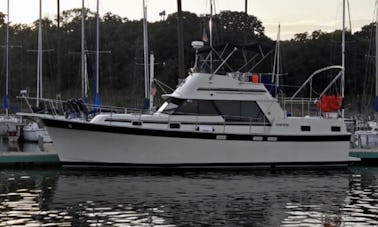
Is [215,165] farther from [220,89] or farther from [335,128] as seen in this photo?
[335,128]

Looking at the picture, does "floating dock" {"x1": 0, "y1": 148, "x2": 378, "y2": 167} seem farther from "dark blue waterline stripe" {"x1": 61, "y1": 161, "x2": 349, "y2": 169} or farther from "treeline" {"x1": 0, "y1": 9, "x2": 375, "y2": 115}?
"treeline" {"x1": 0, "y1": 9, "x2": 375, "y2": 115}

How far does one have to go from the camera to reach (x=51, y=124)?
20984 millimetres

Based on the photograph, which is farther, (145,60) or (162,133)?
(145,60)

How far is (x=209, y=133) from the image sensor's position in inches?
830

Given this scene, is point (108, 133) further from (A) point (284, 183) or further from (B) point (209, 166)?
(A) point (284, 183)

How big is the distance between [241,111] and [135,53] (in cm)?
4174

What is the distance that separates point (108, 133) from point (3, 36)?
52.3 metres

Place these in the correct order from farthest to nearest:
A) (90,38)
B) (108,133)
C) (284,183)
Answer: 1. (90,38)
2. (108,133)
3. (284,183)

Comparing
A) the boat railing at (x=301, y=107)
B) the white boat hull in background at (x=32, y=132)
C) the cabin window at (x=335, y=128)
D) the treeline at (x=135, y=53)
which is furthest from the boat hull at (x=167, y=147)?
the treeline at (x=135, y=53)

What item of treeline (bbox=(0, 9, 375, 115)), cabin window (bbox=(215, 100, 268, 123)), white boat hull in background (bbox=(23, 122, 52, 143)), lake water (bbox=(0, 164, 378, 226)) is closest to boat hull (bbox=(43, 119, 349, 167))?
lake water (bbox=(0, 164, 378, 226))

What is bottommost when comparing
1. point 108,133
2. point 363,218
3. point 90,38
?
point 363,218

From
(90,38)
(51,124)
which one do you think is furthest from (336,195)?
(90,38)

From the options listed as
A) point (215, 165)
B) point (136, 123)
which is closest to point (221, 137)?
point (215, 165)

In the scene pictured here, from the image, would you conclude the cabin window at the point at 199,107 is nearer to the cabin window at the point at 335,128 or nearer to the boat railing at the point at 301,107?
the boat railing at the point at 301,107
